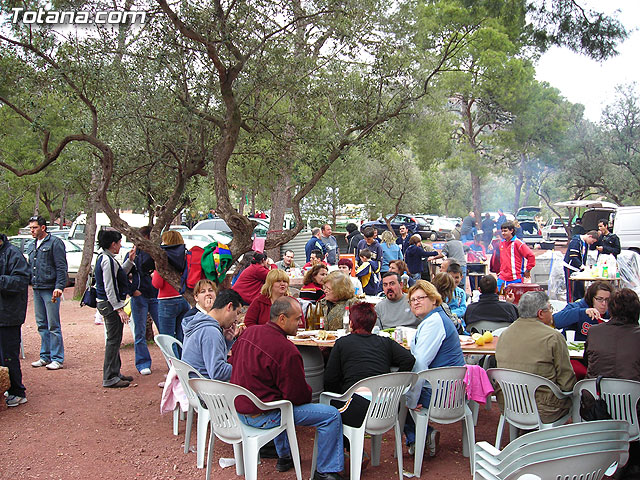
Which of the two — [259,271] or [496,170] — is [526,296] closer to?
[259,271]

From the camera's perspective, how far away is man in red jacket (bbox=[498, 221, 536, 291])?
936 centimetres

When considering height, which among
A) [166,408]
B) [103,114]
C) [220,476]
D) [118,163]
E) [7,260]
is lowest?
[220,476]

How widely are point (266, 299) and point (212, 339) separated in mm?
1312

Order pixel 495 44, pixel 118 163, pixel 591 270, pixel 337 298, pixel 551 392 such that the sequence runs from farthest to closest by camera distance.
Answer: pixel 495 44
pixel 591 270
pixel 118 163
pixel 337 298
pixel 551 392

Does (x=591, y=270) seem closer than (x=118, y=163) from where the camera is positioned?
No

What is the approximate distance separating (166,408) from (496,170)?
32.0m

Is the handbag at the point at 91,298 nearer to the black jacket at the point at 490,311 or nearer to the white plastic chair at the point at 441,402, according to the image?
the white plastic chair at the point at 441,402

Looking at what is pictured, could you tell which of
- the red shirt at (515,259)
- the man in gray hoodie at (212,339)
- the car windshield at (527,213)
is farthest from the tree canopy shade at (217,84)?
the car windshield at (527,213)

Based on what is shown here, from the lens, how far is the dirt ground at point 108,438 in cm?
Answer: 460

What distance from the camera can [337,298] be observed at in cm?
604

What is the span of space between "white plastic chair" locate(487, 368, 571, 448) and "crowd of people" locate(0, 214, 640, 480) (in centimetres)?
6

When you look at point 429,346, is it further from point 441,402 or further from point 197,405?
point 197,405

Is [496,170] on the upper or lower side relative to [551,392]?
upper

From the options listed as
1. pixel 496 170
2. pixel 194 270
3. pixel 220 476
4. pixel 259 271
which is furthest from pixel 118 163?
pixel 496 170
